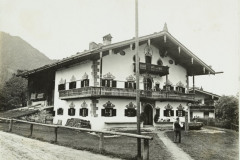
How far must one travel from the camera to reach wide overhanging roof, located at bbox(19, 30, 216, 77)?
2326 cm

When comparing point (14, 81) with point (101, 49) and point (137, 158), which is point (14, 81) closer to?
point (101, 49)

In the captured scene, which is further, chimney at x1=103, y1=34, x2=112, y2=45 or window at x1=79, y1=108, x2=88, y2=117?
chimney at x1=103, y1=34, x2=112, y2=45

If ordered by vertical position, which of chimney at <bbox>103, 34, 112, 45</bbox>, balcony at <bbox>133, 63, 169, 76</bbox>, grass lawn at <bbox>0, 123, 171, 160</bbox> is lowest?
grass lawn at <bbox>0, 123, 171, 160</bbox>

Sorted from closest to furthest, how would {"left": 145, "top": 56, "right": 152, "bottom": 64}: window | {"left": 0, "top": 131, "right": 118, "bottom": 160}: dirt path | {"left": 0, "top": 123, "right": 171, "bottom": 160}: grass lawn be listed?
{"left": 0, "top": 131, "right": 118, "bottom": 160}: dirt path
{"left": 0, "top": 123, "right": 171, "bottom": 160}: grass lawn
{"left": 145, "top": 56, "right": 152, "bottom": 64}: window

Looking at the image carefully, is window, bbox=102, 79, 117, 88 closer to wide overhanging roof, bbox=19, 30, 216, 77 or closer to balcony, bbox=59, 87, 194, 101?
balcony, bbox=59, 87, 194, 101

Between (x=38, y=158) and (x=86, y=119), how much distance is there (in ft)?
49.6

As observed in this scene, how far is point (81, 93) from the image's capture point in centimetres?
2378

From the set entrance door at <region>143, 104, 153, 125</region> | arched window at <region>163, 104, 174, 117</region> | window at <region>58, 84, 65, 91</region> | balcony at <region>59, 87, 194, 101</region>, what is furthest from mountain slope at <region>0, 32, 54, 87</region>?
arched window at <region>163, 104, 174, 117</region>

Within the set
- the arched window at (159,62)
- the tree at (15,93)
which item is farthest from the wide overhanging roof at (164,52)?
the tree at (15,93)

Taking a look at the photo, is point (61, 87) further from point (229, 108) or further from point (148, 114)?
point (229, 108)

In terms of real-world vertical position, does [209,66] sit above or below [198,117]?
above

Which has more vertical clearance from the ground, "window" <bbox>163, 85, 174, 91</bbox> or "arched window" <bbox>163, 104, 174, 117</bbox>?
"window" <bbox>163, 85, 174, 91</bbox>

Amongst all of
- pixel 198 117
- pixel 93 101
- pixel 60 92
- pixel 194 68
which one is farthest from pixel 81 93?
pixel 198 117

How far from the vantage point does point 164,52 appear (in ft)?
92.9
